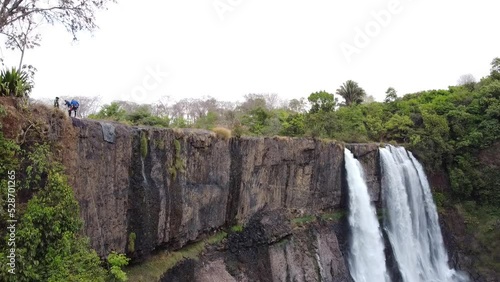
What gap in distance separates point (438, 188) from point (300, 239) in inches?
526

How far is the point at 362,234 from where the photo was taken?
19.2 meters

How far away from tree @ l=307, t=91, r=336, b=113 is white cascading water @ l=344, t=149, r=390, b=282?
825cm

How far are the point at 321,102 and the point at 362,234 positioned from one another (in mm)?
12198

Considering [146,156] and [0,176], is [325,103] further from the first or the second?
[0,176]

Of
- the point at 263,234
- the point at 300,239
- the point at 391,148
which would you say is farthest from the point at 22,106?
the point at 391,148

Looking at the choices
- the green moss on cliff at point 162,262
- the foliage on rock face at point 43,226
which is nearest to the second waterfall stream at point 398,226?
the green moss on cliff at point 162,262

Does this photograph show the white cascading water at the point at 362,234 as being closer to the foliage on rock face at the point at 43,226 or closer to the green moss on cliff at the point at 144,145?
the green moss on cliff at the point at 144,145

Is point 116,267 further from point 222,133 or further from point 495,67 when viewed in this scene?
point 495,67

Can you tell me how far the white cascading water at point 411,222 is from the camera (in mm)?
20547

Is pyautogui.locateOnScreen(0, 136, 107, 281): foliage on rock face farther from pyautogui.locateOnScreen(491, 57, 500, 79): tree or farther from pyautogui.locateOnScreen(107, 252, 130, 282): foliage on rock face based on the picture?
pyautogui.locateOnScreen(491, 57, 500, 79): tree

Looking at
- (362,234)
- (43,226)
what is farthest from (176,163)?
(362,234)

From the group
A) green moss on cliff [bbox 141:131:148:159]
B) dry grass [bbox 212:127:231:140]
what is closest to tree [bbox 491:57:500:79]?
dry grass [bbox 212:127:231:140]

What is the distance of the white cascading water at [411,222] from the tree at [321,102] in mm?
6481

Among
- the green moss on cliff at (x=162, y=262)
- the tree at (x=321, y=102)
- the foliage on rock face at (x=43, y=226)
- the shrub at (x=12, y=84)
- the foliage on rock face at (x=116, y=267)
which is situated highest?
the tree at (x=321, y=102)
